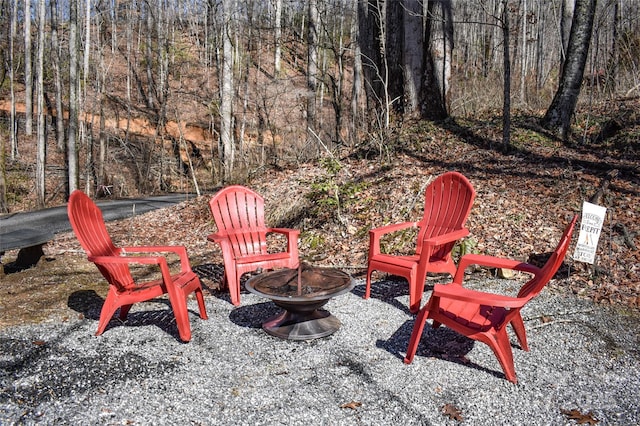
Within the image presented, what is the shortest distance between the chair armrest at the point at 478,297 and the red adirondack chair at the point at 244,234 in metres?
1.79

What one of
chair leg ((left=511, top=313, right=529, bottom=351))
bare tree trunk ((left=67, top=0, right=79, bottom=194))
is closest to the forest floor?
chair leg ((left=511, top=313, right=529, bottom=351))

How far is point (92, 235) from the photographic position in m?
3.43

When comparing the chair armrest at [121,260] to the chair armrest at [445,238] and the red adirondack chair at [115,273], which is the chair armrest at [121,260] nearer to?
the red adirondack chair at [115,273]

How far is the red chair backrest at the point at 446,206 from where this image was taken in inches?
165

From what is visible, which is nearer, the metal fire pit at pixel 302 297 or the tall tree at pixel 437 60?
the metal fire pit at pixel 302 297

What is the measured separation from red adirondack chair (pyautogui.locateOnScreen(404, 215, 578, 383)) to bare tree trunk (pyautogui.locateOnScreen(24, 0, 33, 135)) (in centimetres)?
1820

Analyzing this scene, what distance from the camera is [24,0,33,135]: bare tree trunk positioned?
16500mm

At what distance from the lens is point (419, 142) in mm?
7914

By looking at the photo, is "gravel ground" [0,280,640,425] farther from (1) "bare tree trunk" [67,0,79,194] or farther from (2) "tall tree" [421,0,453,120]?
(1) "bare tree trunk" [67,0,79,194]

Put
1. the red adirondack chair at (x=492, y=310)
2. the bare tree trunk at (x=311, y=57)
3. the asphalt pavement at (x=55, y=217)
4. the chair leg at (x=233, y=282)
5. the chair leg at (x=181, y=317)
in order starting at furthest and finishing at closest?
the bare tree trunk at (x=311, y=57) → the asphalt pavement at (x=55, y=217) → the chair leg at (x=233, y=282) → the chair leg at (x=181, y=317) → the red adirondack chair at (x=492, y=310)

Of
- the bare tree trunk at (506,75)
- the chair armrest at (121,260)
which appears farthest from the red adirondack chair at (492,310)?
the bare tree trunk at (506,75)

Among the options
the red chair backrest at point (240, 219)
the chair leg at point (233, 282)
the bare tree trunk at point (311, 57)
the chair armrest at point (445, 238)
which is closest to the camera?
the chair armrest at point (445, 238)

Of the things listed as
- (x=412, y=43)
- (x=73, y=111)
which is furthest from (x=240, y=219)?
(x=73, y=111)

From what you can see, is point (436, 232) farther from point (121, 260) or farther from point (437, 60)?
point (437, 60)
